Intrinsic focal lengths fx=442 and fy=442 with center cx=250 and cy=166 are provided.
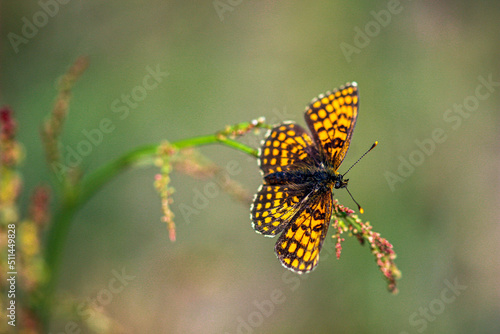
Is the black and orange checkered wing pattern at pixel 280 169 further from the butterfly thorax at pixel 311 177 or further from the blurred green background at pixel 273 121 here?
the blurred green background at pixel 273 121

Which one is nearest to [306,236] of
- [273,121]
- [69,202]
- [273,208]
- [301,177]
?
[273,208]

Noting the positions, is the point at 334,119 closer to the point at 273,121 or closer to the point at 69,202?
the point at 69,202

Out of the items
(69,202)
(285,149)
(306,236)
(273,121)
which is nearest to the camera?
(306,236)

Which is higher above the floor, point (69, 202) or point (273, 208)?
point (69, 202)

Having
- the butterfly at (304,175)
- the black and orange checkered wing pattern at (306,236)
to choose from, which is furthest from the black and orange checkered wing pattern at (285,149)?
the black and orange checkered wing pattern at (306,236)

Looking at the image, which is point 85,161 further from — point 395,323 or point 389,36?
point 389,36

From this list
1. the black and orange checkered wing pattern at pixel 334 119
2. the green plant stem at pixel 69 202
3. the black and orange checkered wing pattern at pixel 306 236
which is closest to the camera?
the black and orange checkered wing pattern at pixel 306 236

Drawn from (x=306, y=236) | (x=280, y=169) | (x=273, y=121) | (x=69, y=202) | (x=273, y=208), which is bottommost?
(x=306, y=236)

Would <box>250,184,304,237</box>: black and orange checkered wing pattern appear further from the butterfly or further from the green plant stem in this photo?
the green plant stem
